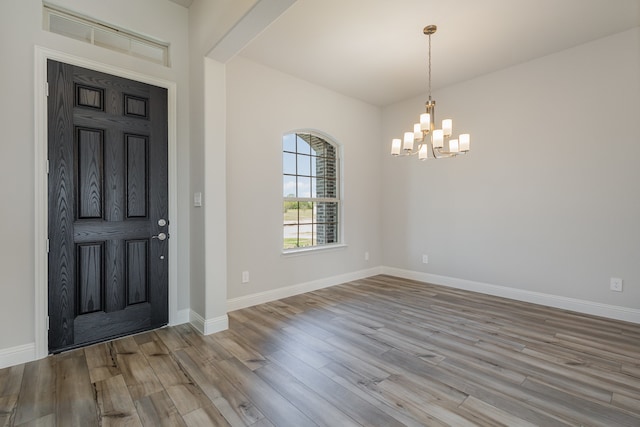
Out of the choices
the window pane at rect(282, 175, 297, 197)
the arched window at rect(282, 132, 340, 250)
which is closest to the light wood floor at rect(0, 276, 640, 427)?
the arched window at rect(282, 132, 340, 250)

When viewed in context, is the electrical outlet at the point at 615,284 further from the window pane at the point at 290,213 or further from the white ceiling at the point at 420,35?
the window pane at the point at 290,213

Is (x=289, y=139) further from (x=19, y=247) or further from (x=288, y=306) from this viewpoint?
(x=19, y=247)

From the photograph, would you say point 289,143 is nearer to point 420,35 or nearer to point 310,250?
point 310,250

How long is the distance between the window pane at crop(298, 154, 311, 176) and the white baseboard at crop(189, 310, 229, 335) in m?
2.29

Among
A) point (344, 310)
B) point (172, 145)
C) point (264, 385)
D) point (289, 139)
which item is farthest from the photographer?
point (289, 139)

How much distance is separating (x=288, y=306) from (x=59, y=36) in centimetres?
334

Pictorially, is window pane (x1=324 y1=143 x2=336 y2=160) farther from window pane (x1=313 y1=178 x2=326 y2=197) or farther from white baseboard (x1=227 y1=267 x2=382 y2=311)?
white baseboard (x1=227 y1=267 x2=382 y2=311)

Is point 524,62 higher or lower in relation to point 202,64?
higher

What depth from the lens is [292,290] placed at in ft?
13.4

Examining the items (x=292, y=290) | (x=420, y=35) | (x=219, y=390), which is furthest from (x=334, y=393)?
(x=420, y=35)

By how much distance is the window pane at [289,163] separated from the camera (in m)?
4.16

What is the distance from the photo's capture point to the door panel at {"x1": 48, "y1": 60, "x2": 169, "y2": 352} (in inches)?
94.1

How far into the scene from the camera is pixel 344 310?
11.4 feet

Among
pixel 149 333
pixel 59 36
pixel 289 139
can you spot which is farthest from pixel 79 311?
pixel 289 139
